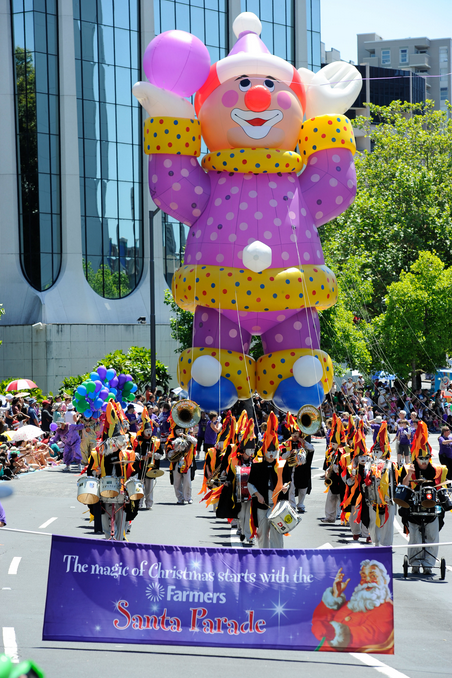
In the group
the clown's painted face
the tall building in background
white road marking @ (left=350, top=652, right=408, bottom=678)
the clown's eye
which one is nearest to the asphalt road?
white road marking @ (left=350, top=652, right=408, bottom=678)

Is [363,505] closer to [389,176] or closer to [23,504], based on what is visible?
[23,504]

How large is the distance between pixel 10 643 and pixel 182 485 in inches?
338

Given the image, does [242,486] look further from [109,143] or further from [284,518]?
[109,143]

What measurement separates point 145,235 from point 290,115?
21785mm

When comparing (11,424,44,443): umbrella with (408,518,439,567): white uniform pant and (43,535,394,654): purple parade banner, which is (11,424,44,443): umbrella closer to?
(408,518,439,567): white uniform pant

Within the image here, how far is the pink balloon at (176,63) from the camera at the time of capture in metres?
15.0

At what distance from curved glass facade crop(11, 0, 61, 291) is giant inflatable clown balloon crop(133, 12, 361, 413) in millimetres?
19630

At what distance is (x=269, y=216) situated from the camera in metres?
15.1

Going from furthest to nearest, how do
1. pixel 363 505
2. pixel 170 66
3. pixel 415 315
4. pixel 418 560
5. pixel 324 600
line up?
pixel 415 315 → pixel 170 66 → pixel 363 505 → pixel 418 560 → pixel 324 600

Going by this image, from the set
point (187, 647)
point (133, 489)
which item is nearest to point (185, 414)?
point (133, 489)

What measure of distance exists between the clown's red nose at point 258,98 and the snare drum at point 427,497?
7.21 metres

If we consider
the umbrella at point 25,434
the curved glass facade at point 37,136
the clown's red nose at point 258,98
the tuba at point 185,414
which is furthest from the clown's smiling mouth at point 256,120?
the curved glass facade at point 37,136

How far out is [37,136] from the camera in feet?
112

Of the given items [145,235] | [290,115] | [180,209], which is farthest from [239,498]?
[145,235]
